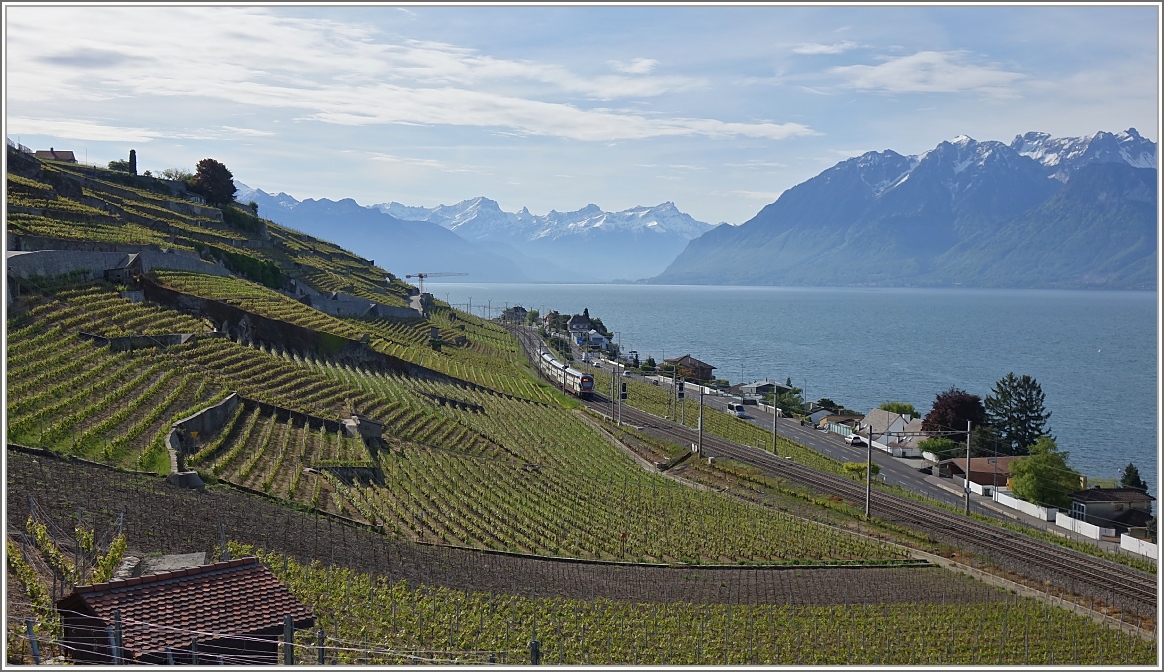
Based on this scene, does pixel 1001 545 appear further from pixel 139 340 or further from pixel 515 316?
pixel 515 316

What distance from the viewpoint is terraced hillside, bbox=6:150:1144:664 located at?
22.3 metres

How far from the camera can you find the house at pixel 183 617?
11.9 metres

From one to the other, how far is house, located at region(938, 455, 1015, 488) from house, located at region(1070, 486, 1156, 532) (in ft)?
17.8

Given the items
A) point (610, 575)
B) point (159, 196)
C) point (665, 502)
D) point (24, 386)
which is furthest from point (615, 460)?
point (159, 196)

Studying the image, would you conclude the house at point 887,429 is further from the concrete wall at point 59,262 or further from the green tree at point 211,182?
the green tree at point 211,182

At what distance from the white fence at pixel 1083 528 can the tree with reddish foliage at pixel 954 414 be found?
834 inches

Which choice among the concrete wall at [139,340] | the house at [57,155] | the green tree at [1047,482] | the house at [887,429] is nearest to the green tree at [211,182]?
the house at [57,155]

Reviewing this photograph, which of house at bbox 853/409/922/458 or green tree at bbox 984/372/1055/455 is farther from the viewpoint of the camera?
green tree at bbox 984/372/1055/455

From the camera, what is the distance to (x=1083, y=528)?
43469 millimetres

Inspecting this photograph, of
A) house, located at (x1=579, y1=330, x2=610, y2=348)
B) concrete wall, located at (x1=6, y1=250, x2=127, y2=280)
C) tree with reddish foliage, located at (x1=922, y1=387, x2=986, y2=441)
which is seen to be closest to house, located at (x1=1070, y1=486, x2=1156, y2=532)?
tree with reddish foliage, located at (x1=922, y1=387, x2=986, y2=441)

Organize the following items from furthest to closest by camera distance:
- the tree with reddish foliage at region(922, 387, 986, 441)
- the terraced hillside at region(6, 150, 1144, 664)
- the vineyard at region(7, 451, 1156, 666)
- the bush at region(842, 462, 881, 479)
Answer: the tree with reddish foliage at region(922, 387, 986, 441) < the bush at region(842, 462, 881, 479) < the terraced hillside at region(6, 150, 1144, 664) < the vineyard at region(7, 451, 1156, 666)

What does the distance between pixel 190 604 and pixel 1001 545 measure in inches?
1211

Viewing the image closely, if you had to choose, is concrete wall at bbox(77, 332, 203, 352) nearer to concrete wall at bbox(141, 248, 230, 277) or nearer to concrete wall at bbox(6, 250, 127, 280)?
concrete wall at bbox(6, 250, 127, 280)

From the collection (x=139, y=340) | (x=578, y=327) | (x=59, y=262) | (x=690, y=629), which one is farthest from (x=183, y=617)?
(x=578, y=327)
